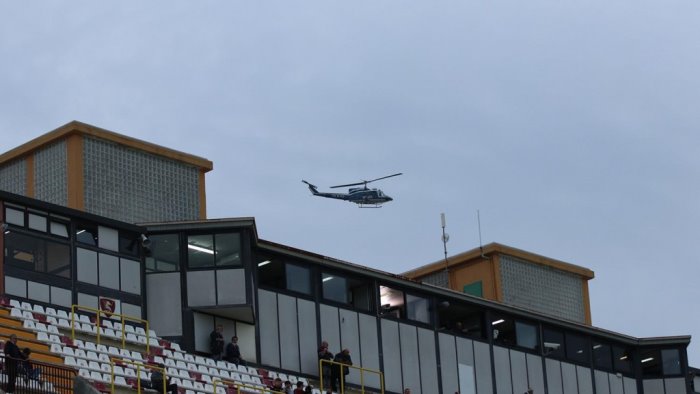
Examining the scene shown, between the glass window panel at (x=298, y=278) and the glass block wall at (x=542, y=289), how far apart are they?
45.5 ft

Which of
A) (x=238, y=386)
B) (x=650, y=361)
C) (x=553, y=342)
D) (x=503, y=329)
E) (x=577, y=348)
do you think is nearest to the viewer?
(x=238, y=386)

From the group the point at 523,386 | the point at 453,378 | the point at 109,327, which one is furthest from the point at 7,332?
the point at 523,386

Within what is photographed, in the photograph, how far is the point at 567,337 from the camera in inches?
1909

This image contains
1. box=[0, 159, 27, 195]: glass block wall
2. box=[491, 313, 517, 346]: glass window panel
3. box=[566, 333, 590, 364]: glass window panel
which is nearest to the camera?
box=[0, 159, 27, 195]: glass block wall

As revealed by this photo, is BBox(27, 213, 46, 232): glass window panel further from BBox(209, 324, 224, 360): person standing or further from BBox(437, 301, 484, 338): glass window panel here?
BBox(437, 301, 484, 338): glass window panel

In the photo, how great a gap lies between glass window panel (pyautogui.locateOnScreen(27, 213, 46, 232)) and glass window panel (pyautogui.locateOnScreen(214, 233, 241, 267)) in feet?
14.6

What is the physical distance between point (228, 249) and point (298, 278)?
8.68 ft

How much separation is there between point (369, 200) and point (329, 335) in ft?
101

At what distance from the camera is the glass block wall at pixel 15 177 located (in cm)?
4447

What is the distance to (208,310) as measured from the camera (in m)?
38.3

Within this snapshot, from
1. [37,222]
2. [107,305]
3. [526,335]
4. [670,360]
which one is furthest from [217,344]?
[670,360]

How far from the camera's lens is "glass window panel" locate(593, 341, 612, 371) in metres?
49.3

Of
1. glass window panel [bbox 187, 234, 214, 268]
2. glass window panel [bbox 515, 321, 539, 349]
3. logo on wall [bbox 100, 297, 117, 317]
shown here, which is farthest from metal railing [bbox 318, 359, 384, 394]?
glass window panel [bbox 515, 321, 539, 349]

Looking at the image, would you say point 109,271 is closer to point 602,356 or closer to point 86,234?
point 86,234
